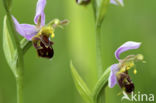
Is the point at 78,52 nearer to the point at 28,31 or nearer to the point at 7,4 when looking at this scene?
the point at 28,31

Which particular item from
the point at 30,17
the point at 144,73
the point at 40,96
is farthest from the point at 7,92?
the point at 144,73

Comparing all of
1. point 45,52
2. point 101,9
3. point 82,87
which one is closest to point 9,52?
point 45,52

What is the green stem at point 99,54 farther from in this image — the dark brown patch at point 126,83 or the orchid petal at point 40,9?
the orchid petal at point 40,9

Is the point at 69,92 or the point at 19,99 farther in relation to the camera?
the point at 69,92

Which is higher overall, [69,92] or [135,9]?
[135,9]

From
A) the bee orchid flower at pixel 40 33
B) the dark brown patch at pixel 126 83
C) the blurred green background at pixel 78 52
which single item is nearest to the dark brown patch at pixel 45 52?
the bee orchid flower at pixel 40 33

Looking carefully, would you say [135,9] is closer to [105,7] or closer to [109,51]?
[109,51]

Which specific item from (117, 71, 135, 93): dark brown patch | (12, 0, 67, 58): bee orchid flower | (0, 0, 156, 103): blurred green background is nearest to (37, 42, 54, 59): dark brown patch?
(12, 0, 67, 58): bee orchid flower
